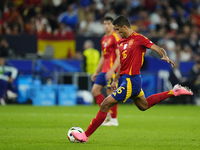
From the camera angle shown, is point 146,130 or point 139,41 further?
point 146,130

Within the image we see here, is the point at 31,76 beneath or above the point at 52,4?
beneath

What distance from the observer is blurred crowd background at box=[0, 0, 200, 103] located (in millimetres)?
18391

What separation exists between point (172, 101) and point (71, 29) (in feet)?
19.1

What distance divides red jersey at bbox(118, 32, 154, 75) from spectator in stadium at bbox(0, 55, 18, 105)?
10.0 metres

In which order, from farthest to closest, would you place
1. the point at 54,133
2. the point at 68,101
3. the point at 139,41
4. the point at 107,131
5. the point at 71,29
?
1. the point at 71,29
2. the point at 68,101
3. the point at 107,131
4. the point at 54,133
5. the point at 139,41

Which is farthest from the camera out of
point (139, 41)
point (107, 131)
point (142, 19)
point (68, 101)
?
point (142, 19)

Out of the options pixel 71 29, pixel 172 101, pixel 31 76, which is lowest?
pixel 172 101

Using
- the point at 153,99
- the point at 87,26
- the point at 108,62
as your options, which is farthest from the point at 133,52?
the point at 87,26


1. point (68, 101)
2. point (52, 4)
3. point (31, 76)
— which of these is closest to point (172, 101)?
point (68, 101)

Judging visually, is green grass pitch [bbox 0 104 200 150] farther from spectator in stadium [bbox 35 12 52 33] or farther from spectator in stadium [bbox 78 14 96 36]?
spectator in stadium [bbox 78 14 96 36]

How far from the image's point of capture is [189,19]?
23.8 meters

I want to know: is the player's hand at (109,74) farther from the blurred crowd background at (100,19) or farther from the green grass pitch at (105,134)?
the blurred crowd background at (100,19)

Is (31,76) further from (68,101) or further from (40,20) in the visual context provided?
(40,20)

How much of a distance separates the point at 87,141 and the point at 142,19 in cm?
1619
